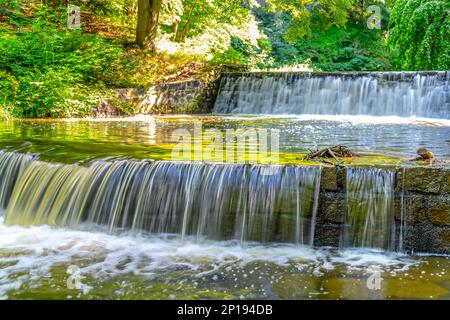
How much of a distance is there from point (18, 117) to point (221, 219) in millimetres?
8448

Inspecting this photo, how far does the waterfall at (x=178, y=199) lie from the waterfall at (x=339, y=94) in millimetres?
10439

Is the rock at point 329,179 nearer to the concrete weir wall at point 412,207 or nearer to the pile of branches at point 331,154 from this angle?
the concrete weir wall at point 412,207

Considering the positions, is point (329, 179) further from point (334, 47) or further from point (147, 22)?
point (334, 47)

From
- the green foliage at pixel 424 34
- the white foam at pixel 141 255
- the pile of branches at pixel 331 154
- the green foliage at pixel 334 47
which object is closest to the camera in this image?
the white foam at pixel 141 255

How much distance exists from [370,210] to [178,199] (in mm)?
2053

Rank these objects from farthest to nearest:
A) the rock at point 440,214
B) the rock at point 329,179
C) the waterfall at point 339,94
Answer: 1. the waterfall at point 339,94
2. the rock at point 329,179
3. the rock at point 440,214

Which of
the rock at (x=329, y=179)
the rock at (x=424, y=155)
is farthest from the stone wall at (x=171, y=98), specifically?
the rock at (x=424, y=155)

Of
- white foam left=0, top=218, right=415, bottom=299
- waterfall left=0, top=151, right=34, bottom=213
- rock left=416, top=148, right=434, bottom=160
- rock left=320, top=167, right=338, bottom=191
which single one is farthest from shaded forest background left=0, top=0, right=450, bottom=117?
rock left=416, top=148, right=434, bottom=160

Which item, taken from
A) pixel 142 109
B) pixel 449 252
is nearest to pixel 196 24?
pixel 142 109

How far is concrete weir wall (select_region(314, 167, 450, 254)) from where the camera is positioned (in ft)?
17.1

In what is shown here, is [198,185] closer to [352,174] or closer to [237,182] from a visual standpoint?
[237,182]

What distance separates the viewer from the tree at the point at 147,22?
54.6 feet

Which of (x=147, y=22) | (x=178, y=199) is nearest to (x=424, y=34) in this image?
(x=147, y=22)

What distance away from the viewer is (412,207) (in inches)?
211
